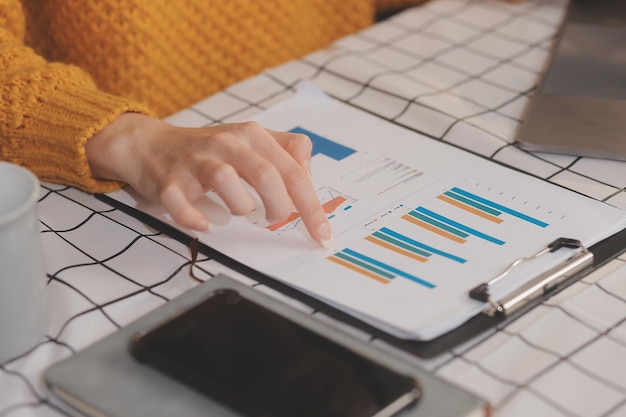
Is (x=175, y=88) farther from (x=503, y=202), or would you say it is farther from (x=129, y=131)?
(x=503, y=202)

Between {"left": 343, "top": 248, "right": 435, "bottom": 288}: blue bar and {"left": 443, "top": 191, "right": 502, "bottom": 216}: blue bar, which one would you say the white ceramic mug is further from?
{"left": 443, "top": 191, "right": 502, "bottom": 216}: blue bar

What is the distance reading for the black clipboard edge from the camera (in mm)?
539

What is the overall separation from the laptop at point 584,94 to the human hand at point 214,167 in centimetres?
26

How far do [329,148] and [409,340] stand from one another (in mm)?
271

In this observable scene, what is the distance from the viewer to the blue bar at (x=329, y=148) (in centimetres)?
75

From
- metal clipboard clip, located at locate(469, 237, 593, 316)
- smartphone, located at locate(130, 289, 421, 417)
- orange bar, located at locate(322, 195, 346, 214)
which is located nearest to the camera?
smartphone, located at locate(130, 289, 421, 417)

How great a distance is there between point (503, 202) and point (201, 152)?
0.83 feet

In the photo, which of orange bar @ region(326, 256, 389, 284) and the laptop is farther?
the laptop

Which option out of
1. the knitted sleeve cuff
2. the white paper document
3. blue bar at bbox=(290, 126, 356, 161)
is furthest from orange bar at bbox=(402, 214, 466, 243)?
the knitted sleeve cuff

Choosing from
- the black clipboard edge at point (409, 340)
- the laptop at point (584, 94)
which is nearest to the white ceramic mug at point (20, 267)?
the black clipboard edge at point (409, 340)

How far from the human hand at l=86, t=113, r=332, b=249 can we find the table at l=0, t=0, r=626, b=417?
0.04m

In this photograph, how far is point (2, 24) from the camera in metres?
0.83

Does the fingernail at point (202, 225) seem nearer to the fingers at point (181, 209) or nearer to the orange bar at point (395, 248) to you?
the fingers at point (181, 209)

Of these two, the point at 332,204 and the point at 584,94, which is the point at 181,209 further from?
the point at 584,94
